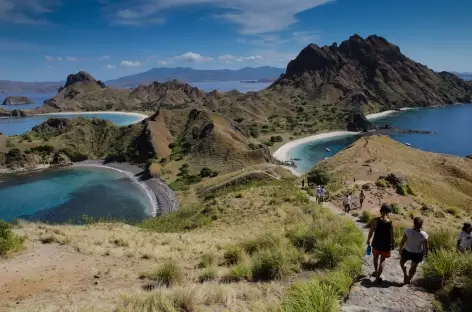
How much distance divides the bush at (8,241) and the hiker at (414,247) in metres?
15.4

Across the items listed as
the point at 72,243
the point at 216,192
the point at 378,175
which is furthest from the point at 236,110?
the point at 72,243

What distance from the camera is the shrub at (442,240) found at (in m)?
12.5

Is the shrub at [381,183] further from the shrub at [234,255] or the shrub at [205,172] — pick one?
the shrub at [205,172]

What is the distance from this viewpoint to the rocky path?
28.5ft

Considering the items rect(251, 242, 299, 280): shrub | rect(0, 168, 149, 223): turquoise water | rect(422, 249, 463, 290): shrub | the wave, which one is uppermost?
rect(422, 249, 463, 290): shrub

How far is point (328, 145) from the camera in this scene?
445ft

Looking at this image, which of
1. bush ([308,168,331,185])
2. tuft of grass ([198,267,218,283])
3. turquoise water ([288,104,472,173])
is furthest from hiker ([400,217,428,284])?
turquoise water ([288,104,472,173])

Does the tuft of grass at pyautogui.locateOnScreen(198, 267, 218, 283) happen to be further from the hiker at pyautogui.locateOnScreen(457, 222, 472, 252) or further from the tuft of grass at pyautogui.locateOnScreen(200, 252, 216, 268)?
the hiker at pyautogui.locateOnScreen(457, 222, 472, 252)

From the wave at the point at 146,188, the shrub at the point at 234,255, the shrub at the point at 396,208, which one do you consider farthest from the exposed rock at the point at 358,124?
the shrub at the point at 234,255

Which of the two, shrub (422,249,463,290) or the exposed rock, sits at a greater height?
shrub (422,249,463,290)

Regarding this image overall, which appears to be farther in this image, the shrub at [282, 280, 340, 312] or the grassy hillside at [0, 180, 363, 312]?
the grassy hillside at [0, 180, 363, 312]

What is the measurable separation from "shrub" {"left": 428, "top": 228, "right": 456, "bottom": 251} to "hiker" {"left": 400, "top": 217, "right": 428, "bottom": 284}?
2.89 m

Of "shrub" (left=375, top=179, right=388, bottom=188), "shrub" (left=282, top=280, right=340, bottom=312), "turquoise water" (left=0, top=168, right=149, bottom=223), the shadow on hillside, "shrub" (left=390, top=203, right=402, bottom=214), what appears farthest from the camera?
"turquoise water" (left=0, top=168, right=149, bottom=223)

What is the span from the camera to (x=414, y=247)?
33.6ft
